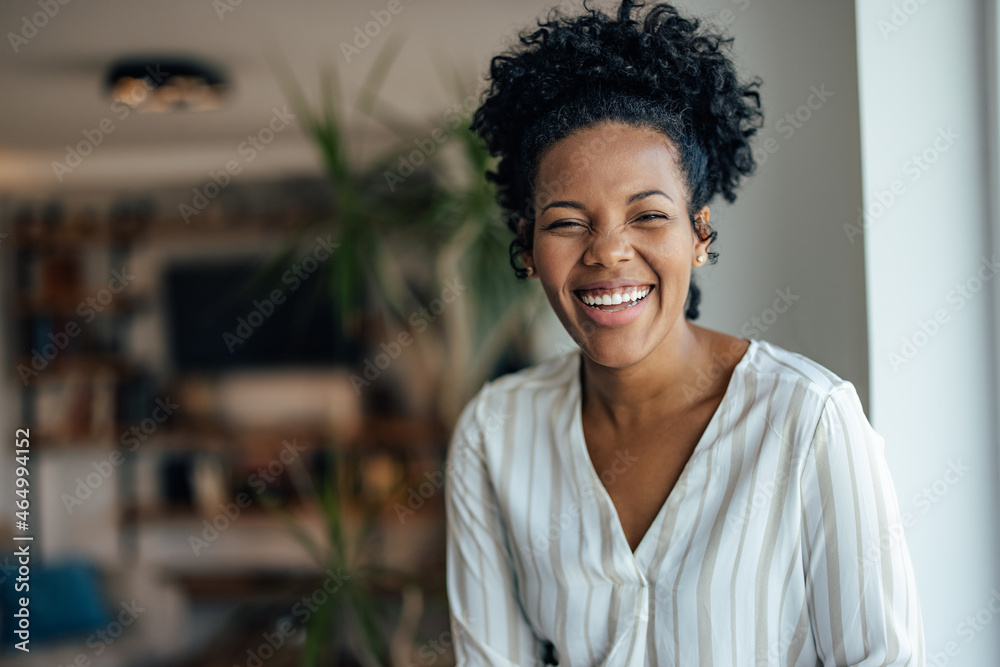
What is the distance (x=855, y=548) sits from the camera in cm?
90

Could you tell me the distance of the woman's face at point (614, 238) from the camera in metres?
0.97

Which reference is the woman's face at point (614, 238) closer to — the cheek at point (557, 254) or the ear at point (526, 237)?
the cheek at point (557, 254)

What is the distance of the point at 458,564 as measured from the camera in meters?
1.24

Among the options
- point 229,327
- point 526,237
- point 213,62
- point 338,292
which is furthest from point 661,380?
point 229,327

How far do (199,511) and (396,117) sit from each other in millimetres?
2836

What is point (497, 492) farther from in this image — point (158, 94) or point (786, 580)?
point (158, 94)

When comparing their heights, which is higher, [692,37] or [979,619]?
[692,37]

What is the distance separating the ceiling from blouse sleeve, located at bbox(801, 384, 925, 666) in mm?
1252

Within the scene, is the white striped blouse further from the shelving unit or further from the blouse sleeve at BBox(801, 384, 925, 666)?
the shelving unit

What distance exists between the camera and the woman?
3.07 feet

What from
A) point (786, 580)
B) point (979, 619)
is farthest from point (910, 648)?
point (979, 619)

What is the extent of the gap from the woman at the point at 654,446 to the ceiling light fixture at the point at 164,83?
276 cm

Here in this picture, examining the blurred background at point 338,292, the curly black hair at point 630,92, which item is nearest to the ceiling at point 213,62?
the blurred background at point 338,292

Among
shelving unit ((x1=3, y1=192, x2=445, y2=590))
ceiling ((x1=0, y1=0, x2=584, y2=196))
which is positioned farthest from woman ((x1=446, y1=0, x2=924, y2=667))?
shelving unit ((x1=3, y1=192, x2=445, y2=590))
